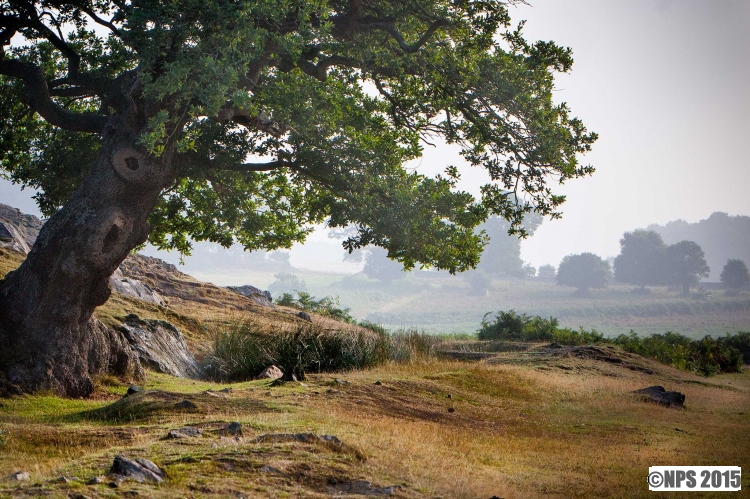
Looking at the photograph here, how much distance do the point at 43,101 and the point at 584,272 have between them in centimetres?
12387

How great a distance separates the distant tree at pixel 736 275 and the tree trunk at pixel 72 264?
12607 centimetres

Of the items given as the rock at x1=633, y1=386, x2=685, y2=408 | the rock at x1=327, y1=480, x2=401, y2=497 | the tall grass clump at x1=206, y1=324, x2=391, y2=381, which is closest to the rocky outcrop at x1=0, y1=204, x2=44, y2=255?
the tall grass clump at x1=206, y1=324, x2=391, y2=381

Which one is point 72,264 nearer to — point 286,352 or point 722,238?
point 286,352

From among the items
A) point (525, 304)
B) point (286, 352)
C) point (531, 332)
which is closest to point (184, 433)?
point (286, 352)

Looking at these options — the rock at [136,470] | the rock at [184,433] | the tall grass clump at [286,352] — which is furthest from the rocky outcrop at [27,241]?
the rock at [136,470]

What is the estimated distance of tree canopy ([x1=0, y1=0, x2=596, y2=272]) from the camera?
12.2m

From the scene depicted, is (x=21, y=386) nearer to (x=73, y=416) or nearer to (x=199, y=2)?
(x=73, y=416)

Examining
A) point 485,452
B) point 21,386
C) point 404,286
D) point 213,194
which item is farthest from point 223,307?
point 404,286

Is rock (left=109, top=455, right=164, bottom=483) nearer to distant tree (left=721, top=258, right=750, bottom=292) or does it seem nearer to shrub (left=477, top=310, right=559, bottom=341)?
shrub (left=477, top=310, right=559, bottom=341)

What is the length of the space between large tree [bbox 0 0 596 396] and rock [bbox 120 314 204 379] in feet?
→ 3.93

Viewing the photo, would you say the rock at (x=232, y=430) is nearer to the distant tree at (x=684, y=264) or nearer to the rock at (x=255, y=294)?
the rock at (x=255, y=294)

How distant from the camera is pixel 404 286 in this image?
14538cm

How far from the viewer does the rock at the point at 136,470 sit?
5.93 meters

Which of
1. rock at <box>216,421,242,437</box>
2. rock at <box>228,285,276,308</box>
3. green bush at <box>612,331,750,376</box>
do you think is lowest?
green bush at <box>612,331,750,376</box>
